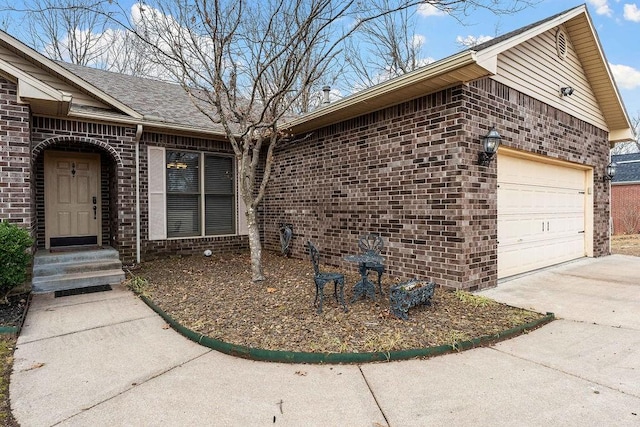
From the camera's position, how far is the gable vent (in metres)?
6.97

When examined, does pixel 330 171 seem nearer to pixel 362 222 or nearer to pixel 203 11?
pixel 362 222

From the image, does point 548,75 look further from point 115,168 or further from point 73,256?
point 73,256

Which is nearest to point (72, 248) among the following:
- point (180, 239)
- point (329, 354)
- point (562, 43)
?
point (180, 239)

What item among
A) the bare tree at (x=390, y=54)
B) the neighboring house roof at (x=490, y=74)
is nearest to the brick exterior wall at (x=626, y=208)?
the neighboring house roof at (x=490, y=74)

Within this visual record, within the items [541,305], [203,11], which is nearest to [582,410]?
[541,305]

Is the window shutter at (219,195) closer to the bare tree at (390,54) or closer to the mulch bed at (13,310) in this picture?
the mulch bed at (13,310)

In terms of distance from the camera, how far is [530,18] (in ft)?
21.9

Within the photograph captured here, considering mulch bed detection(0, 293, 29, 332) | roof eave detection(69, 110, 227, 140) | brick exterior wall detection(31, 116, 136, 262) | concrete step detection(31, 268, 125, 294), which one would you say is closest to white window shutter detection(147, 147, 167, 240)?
brick exterior wall detection(31, 116, 136, 262)

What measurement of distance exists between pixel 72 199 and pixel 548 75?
9.79m

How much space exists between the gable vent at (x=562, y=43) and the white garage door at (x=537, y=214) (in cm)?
221

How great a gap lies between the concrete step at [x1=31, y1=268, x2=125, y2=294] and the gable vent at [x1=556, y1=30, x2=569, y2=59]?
9.29 metres

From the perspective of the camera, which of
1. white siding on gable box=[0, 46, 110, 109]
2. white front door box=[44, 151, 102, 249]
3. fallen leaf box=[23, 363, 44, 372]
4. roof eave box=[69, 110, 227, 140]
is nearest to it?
fallen leaf box=[23, 363, 44, 372]

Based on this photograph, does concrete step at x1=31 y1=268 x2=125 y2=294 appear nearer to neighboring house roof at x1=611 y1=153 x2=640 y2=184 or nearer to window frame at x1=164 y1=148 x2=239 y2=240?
window frame at x1=164 y1=148 x2=239 y2=240

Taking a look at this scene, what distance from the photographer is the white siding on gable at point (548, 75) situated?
599 cm
